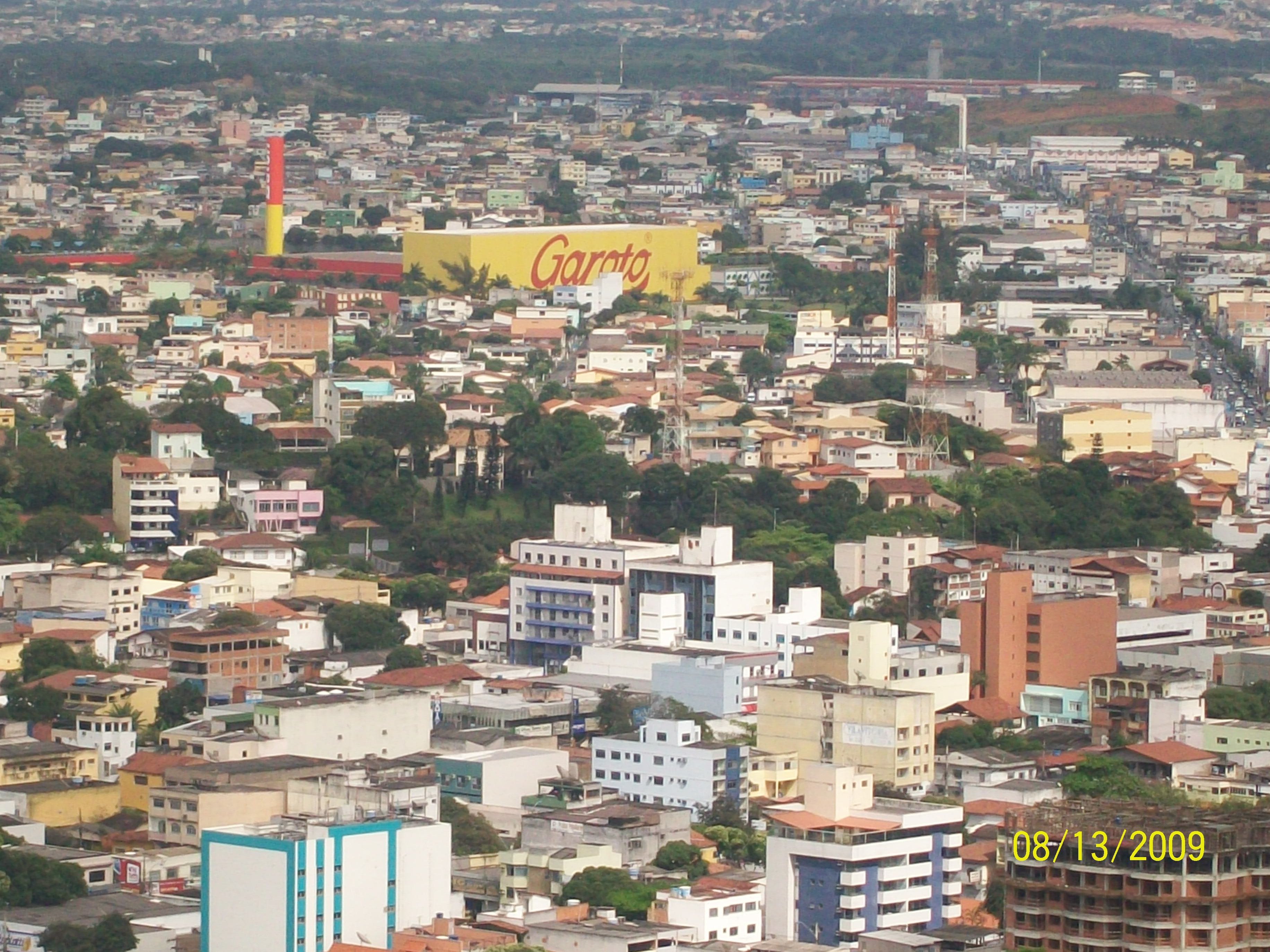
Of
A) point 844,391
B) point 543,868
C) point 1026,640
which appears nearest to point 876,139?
point 844,391

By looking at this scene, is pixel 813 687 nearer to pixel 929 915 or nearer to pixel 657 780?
pixel 657 780

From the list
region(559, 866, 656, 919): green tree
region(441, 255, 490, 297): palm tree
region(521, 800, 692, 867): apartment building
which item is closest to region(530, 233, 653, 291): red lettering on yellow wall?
region(441, 255, 490, 297): palm tree

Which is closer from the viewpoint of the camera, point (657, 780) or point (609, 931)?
→ point (609, 931)

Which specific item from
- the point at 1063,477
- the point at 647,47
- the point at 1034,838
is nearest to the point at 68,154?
the point at 647,47

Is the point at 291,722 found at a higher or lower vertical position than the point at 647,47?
lower

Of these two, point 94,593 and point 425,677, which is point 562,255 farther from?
point 425,677

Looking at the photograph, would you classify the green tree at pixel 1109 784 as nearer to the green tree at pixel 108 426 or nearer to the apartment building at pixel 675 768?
the apartment building at pixel 675 768

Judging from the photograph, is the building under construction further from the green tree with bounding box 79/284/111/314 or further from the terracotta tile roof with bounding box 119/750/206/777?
the green tree with bounding box 79/284/111/314

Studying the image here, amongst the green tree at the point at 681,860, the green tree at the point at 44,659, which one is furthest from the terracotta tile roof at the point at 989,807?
the green tree at the point at 44,659
